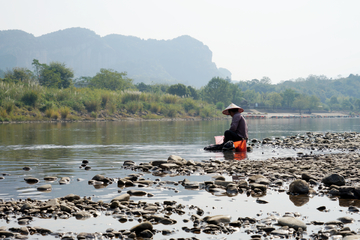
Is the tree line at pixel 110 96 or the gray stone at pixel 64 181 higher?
the tree line at pixel 110 96

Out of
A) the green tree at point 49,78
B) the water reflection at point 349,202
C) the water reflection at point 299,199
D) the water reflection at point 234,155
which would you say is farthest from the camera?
the green tree at point 49,78

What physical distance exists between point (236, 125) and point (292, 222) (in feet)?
28.1

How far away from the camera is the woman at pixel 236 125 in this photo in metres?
13.1

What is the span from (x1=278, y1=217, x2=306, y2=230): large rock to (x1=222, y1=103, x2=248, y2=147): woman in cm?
841

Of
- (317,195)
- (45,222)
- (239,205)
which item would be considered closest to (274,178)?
(317,195)

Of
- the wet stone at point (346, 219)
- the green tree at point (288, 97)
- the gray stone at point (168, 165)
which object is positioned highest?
the green tree at point (288, 97)

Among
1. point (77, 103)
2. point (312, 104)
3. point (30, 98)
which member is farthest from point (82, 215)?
point (312, 104)

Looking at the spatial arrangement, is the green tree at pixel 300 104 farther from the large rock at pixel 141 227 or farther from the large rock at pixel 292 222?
the large rock at pixel 141 227

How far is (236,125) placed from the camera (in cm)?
1318

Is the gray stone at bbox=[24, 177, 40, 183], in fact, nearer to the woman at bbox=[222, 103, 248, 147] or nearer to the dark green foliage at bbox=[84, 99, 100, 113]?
the woman at bbox=[222, 103, 248, 147]

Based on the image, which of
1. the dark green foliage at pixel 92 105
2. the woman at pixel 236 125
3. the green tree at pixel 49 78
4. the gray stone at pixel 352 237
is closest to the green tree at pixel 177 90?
the green tree at pixel 49 78

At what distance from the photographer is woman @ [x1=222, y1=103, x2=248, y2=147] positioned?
13148 millimetres

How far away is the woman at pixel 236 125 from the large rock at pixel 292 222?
8.41 m

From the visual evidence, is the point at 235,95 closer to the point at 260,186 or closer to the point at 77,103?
the point at 77,103
